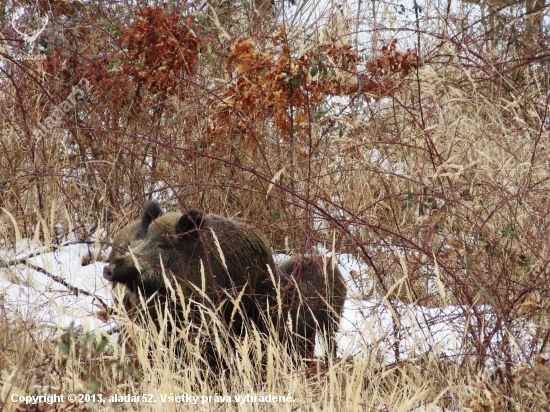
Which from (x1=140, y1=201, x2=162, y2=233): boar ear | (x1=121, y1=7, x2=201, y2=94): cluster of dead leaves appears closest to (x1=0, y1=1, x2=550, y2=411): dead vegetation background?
(x1=121, y1=7, x2=201, y2=94): cluster of dead leaves

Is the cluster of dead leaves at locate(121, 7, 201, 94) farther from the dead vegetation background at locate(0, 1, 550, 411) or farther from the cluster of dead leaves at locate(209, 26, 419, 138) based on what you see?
the cluster of dead leaves at locate(209, 26, 419, 138)

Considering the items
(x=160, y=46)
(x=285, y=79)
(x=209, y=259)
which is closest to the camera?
(x=209, y=259)

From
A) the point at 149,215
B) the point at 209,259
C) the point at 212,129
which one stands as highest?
the point at 212,129

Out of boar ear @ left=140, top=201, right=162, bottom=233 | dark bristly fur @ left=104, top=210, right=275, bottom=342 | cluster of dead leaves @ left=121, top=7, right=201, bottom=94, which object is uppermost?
cluster of dead leaves @ left=121, top=7, right=201, bottom=94

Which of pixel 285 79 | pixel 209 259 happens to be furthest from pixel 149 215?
pixel 285 79

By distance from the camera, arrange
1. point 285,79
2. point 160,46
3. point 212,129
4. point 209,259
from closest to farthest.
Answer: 1. point 209,259
2. point 285,79
3. point 212,129
4. point 160,46

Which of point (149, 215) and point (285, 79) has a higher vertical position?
point (285, 79)

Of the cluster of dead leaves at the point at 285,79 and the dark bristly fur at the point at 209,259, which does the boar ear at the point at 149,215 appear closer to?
the dark bristly fur at the point at 209,259

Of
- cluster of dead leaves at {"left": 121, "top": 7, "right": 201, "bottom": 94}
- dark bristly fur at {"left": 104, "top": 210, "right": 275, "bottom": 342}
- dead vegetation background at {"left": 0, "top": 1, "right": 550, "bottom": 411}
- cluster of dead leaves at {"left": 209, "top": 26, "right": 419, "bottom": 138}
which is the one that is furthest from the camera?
cluster of dead leaves at {"left": 121, "top": 7, "right": 201, "bottom": 94}

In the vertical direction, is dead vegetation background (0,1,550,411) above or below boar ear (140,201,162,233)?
above

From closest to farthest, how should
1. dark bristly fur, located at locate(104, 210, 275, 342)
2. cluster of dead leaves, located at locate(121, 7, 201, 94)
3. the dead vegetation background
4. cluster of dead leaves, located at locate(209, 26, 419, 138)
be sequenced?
dark bristly fur, located at locate(104, 210, 275, 342) < cluster of dead leaves, located at locate(209, 26, 419, 138) < the dead vegetation background < cluster of dead leaves, located at locate(121, 7, 201, 94)

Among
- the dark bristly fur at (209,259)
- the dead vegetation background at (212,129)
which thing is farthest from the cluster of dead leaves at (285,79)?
the dark bristly fur at (209,259)

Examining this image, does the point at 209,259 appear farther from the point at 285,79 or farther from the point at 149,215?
the point at 285,79

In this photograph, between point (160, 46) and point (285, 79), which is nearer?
point (285, 79)
